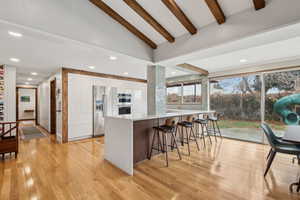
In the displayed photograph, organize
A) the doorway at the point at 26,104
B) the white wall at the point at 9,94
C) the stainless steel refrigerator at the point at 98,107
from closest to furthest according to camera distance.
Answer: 1. the white wall at the point at 9,94
2. the stainless steel refrigerator at the point at 98,107
3. the doorway at the point at 26,104

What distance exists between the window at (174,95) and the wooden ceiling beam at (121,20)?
352 centimetres

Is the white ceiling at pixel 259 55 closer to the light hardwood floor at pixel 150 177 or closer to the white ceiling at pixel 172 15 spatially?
the white ceiling at pixel 172 15

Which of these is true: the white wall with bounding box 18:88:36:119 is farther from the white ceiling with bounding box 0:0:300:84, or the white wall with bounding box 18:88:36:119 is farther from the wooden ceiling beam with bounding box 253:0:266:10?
the wooden ceiling beam with bounding box 253:0:266:10

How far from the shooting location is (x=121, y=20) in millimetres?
2627

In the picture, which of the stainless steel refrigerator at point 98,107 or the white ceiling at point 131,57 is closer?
the white ceiling at point 131,57

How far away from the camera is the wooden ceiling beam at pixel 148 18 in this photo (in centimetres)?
222

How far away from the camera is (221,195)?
1886 mm

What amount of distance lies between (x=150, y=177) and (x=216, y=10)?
2.87 metres

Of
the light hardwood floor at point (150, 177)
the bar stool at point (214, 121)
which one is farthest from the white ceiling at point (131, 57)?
the light hardwood floor at point (150, 177)

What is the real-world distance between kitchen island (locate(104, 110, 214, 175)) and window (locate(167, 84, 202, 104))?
3.08 meters

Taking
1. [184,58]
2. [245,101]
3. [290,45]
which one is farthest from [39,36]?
[245,101]

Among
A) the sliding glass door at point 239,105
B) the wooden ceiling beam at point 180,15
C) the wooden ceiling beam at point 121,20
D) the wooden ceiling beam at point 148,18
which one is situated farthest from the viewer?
the sliding glass door at point 239,105

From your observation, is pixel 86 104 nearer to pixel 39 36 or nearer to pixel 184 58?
pixel 39 36

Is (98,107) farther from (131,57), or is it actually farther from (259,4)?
(259,4)
